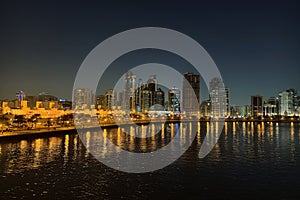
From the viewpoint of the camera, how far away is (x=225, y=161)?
21.8m

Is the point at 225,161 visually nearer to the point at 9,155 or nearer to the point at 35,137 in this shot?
the point at 9,155

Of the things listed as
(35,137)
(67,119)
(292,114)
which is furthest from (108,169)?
(292,114)

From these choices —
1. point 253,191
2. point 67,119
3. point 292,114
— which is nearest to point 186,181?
point 253,191

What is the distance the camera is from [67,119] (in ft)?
216

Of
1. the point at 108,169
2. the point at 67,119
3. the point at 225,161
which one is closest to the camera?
the point at 108,169

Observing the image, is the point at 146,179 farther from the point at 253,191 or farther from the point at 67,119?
the point at 67,119

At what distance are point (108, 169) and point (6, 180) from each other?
568 cm

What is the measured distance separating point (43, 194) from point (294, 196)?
34.7 feet

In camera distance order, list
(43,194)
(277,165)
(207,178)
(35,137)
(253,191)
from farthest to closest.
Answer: (35,137) < (277,165) < (207,178) < (253,191) < (43,194)

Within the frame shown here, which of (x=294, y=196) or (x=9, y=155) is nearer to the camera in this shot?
(x=294, y=196)

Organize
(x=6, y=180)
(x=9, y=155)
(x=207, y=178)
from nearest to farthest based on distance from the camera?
1. (x=6, y=180)
2. (x=207, y=178)
3. (x=9, y=155)

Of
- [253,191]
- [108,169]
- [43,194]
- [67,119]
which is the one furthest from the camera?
[67,119]

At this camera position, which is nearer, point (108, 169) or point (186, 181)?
point (186, 181)

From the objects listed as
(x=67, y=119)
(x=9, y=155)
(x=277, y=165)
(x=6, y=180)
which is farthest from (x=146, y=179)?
(x=67, y=119)
